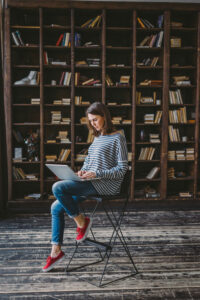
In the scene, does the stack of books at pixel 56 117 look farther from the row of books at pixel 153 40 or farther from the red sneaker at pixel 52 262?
the red sneaker at pixel 52 262

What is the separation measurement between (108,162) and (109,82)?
7.62 feet

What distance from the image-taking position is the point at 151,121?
466 cm

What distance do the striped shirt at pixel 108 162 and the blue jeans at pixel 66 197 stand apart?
0.30ft

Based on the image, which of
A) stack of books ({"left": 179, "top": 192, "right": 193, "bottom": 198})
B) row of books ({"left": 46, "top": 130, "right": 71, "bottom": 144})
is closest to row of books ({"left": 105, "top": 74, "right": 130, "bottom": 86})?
row of books ({"left": 46, "top": 130, "right": 71, "bottom": 144})

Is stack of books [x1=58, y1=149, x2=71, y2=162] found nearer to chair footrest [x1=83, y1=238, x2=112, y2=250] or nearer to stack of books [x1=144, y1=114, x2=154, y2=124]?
stack of books [x1=144, y1=114, x2=154, y2=124]

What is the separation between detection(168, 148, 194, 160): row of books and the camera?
4691 millimetres

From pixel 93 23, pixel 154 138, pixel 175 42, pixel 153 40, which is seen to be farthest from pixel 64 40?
pixel 154 138

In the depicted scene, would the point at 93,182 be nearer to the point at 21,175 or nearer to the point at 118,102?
the point at 21,175

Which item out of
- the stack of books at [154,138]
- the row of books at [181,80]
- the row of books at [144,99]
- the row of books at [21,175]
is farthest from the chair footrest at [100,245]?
the row of books at [181,80]

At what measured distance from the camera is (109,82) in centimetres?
455

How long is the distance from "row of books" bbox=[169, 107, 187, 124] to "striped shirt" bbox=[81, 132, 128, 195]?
2.32 m

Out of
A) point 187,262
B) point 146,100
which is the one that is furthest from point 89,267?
point 146,100

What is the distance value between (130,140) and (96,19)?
200 centimetres

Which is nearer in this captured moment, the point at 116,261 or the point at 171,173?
the point at 116,261
